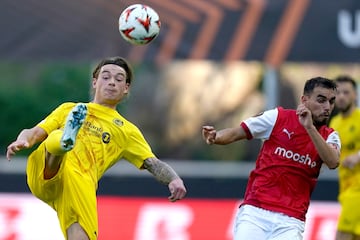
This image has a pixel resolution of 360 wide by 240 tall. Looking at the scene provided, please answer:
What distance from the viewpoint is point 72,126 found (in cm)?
746

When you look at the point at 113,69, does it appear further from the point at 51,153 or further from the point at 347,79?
the point at 347,79

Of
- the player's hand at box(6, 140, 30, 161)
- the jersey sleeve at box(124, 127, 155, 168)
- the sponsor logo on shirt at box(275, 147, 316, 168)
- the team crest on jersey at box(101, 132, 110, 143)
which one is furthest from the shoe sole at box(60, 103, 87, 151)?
the sponsor logo on shirt at box(275, 147, 316, 168)

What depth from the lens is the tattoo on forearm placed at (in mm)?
8047

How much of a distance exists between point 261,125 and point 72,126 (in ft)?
4.50

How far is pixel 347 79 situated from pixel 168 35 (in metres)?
3.22

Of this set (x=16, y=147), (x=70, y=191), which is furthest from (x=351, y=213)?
(x=16, y=147)

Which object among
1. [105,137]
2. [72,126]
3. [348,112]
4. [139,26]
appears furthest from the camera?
[348,112]

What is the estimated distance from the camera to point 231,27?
44.9ft

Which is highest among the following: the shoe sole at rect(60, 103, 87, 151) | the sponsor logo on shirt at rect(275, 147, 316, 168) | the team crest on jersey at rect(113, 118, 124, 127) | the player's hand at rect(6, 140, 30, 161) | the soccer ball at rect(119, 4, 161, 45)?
the soccer ball at rect(119, 4, 161, 45)

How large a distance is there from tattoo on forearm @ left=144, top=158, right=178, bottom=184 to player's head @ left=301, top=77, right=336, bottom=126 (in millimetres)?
1093

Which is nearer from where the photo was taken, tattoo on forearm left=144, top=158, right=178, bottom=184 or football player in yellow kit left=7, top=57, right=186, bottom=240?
football player in yellow kit left=7, top=57, right=186, bottom=240

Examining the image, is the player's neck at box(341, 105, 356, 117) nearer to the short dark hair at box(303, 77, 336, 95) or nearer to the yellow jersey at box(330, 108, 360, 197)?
the yellow jersey at box(330, 108, 360, 197)

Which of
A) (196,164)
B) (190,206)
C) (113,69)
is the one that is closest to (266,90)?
(196,164)

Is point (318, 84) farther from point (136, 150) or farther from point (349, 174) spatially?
point (349, 174)
